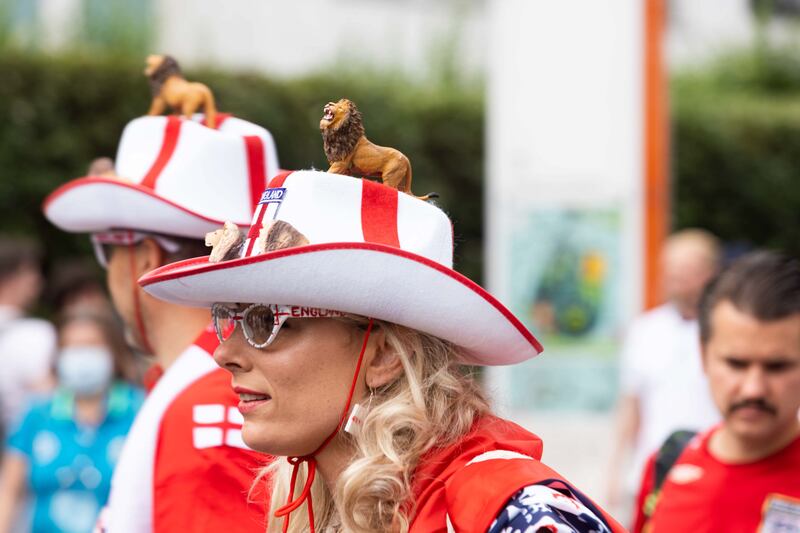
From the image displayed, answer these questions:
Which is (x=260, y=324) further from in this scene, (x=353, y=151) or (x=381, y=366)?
(x=353, y=151)

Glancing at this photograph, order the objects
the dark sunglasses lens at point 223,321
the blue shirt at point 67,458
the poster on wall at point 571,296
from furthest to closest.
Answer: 1. the poster on wall at point 571,296
2. the blue shirt at point 67,458
3. the dark sunglasses lens at point 223,321

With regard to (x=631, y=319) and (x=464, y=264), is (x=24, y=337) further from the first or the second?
(x=464, y=264)

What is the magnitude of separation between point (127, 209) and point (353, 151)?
122 cm

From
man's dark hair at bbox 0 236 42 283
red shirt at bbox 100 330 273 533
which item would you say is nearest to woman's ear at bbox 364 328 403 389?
red shirt at bbox 100 330 273 533

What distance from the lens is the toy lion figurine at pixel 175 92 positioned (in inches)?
153

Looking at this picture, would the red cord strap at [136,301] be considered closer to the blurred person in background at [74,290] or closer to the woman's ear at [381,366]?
→ the woman's ear at [381,366]

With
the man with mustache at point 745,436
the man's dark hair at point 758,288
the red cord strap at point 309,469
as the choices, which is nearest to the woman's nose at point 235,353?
the red cord strap at point 309,469

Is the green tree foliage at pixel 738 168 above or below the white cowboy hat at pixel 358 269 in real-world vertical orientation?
below

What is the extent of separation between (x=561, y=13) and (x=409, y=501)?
764cm

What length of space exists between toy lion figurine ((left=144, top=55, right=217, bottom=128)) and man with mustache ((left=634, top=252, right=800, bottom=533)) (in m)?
1.73

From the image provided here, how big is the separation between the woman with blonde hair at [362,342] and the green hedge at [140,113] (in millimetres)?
8561

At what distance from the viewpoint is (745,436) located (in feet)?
12.1

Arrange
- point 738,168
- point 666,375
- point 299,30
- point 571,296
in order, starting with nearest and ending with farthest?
point 666,375
point 571,296
point 738,168
point 299,30

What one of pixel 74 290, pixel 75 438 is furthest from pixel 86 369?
pixel 74 290
